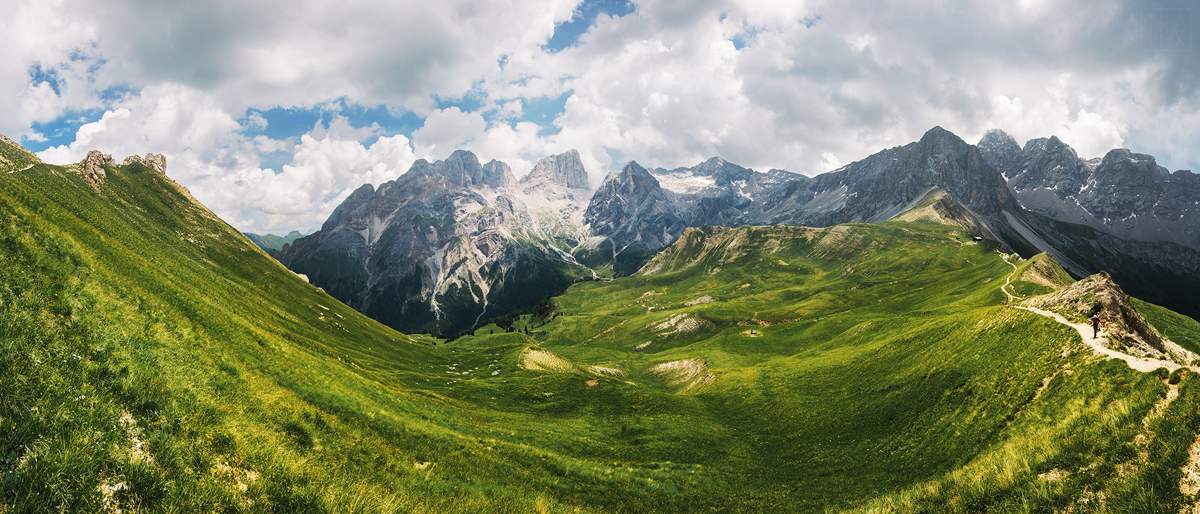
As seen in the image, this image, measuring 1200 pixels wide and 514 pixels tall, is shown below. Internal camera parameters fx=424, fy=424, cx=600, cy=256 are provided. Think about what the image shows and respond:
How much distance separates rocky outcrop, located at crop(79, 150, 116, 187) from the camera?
12971 centimetres

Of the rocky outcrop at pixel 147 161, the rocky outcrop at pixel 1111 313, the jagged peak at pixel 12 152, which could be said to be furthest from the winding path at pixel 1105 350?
the rocky outcrop at pixel 147 161

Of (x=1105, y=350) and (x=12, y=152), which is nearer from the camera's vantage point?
(x=1105, y=350)

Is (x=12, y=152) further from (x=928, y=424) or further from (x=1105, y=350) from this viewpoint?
(x=1105, y=350)

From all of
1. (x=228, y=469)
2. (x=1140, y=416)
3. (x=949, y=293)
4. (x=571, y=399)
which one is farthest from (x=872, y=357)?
(x=949, y=293)

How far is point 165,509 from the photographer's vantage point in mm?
8062

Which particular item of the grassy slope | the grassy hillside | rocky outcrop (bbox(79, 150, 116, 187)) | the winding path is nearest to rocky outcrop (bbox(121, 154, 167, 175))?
rocky outcrop (bbox(79, 150, 116, 187))

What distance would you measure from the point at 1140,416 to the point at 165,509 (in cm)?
3303

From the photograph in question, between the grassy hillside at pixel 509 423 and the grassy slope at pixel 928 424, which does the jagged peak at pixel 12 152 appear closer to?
the grassy hillside at pixel 509 423

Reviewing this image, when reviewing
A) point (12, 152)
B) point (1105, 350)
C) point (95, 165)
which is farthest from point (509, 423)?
point (95, 165)

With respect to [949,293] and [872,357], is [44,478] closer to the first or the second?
[872,357]

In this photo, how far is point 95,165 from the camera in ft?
494

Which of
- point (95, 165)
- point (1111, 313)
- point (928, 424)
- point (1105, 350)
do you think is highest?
point (95, 165)

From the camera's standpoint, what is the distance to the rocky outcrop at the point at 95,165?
12971cm

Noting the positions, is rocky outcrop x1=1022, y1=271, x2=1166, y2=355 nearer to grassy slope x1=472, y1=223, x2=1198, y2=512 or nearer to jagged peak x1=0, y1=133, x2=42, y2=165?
grassy slope x1=472, y1=223, x2=1198, y2=512
